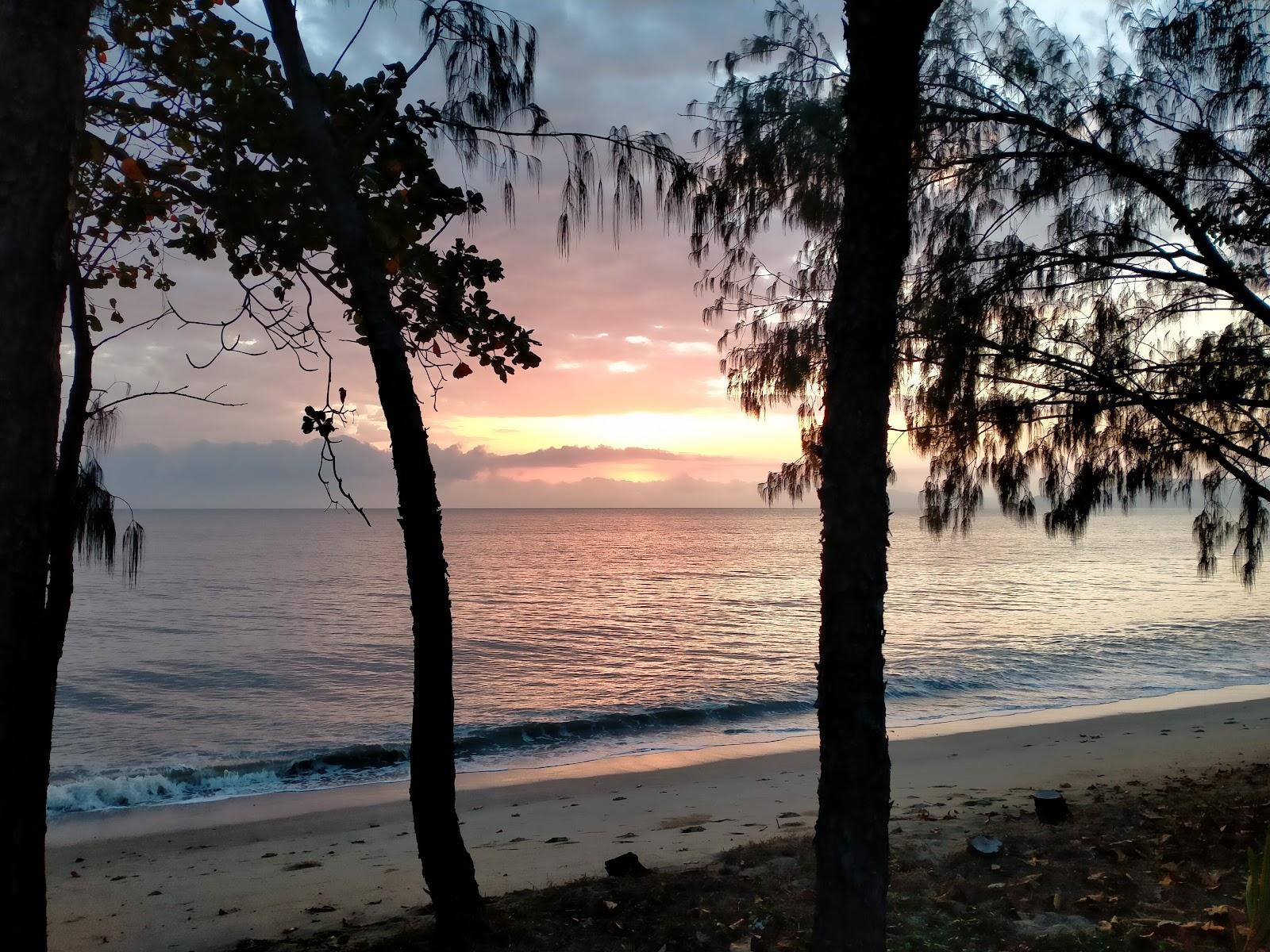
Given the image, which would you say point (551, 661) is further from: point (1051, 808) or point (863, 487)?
point (863, 487)

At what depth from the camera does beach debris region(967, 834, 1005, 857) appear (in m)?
5.86

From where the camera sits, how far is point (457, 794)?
35.5 feet

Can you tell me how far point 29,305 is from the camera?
284 centimetres

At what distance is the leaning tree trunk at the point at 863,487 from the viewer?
2881 millimetres

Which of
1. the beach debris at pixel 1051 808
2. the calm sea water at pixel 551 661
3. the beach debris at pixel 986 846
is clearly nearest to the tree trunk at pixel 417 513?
the beach debris at pixel 986 846

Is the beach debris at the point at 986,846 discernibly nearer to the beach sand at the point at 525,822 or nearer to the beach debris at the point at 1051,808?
the beach sand at the point at 525,822

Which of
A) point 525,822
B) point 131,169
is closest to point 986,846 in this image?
point 525,822

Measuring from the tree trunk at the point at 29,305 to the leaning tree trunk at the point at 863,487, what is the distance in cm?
256

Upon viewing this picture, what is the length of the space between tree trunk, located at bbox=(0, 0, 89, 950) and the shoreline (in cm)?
819

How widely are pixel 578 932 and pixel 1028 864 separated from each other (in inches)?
118

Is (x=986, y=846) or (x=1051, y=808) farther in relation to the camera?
(x=1051, y=808)

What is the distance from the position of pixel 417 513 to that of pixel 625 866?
299 centimetres

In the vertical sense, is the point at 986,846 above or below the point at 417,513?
below

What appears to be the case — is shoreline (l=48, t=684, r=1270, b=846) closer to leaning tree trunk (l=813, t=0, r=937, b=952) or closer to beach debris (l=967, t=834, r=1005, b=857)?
beach debris (l=967, t=834, r=1005, b=857)
